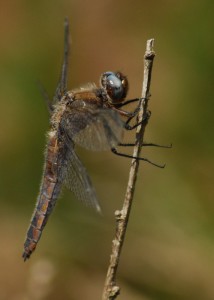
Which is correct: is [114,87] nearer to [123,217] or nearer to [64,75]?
[64,75]

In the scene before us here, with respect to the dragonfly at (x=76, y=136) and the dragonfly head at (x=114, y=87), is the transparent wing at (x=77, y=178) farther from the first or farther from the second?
the dragonfly head at (x=114, y=87)

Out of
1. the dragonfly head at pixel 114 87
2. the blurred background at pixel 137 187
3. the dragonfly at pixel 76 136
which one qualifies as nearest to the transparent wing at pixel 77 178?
the dragonfly at pixel 76 136

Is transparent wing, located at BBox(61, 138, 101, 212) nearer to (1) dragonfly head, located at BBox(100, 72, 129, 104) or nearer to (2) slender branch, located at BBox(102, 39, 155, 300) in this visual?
(1) dragonfly head, located at BBox(100, 72, 129, 104)

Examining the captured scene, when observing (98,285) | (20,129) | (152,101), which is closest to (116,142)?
(98,285)

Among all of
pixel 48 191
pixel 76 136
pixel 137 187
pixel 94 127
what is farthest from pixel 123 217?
pixel 137 187

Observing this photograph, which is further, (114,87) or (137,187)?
(137,187)

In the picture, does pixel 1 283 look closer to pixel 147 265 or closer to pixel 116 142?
pixel 147 265
